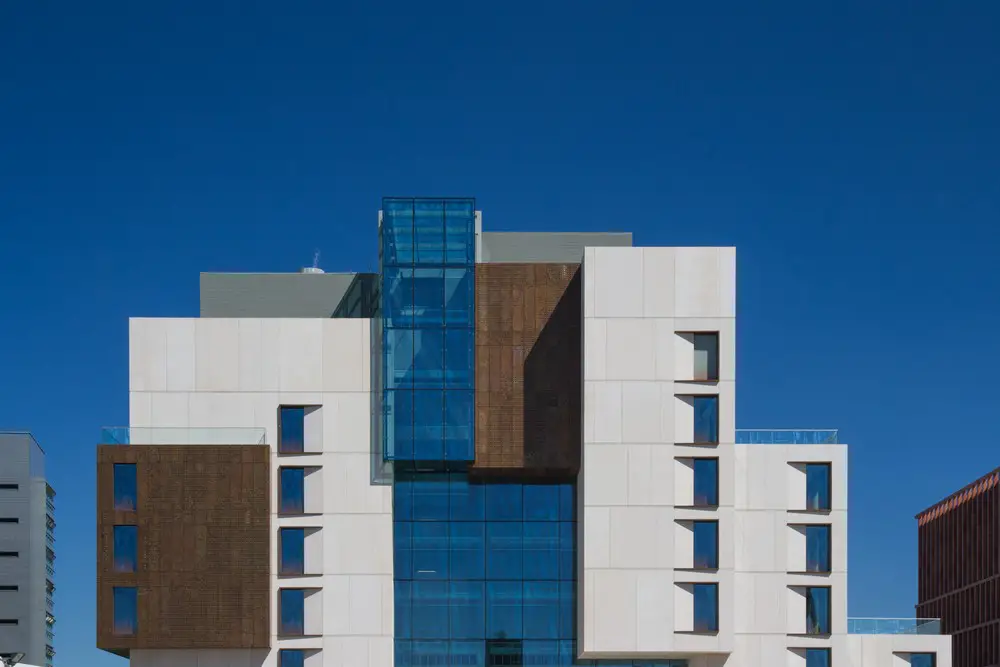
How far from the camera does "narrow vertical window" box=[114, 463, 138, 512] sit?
50.5m

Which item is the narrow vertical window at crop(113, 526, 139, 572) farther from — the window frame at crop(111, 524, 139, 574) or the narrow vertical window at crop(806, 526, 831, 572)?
the narrow vertical window at crop(806, 526, 831, 572)

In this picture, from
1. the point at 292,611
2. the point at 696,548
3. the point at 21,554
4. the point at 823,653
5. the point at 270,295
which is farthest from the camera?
the point at 21,554

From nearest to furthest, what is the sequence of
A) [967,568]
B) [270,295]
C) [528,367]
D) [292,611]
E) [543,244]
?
[292,611] < [528,367] < [270,295] < [543,244] < [967,568]

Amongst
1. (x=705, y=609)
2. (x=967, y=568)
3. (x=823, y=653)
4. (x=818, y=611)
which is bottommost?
(x=967, y=568)

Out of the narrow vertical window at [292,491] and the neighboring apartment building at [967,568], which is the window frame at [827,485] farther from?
the neighboring apartment building at [967,568]

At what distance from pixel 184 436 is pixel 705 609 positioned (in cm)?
2389

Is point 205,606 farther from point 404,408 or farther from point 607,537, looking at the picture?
point 607,537

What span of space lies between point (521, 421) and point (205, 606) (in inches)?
621

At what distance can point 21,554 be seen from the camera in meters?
133

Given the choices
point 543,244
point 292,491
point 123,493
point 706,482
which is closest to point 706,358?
point 706,482

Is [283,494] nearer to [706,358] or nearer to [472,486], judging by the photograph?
[472,486]

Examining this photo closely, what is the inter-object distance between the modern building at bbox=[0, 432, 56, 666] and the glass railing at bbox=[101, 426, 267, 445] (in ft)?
295

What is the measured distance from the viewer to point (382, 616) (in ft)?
171

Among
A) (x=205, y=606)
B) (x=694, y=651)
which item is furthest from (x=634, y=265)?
(x=205, y=606)
